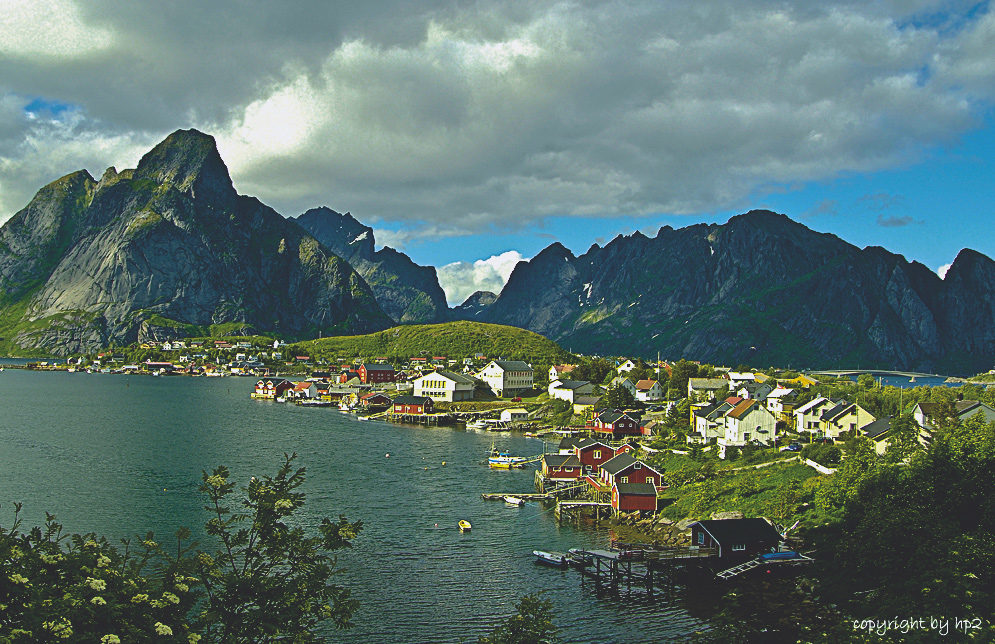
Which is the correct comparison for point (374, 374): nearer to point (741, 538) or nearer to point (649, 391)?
point (649, 391)

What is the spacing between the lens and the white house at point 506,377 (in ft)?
427

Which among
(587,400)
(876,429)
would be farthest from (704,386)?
(876,429)

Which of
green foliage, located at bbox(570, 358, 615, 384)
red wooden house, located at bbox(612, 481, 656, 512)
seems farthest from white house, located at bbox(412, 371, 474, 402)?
red wooden house, located at bbox(612, 481, 656, 512)

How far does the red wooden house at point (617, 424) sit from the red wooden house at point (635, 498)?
32.1 metres

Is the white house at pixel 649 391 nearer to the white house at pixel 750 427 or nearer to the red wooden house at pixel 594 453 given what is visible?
the white house at pixel 750 427

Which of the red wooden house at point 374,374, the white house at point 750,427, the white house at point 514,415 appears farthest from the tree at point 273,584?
the red wooden house at point 374,374

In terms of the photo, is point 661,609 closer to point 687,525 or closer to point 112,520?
point 687,525

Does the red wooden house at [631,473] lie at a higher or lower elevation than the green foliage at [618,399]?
lower

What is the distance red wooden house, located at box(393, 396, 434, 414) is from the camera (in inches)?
4358

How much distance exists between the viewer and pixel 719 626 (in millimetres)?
15852

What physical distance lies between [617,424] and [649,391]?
31083 mm

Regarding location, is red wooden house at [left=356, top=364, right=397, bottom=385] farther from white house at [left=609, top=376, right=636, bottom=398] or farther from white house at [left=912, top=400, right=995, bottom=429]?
white house at [left=912, top=400, right=995, bottom=429]

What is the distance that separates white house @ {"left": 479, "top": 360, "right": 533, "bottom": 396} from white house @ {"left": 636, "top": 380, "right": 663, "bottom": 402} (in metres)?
25.6

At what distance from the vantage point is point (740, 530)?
39.9 metres
